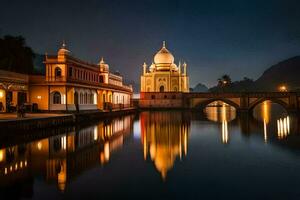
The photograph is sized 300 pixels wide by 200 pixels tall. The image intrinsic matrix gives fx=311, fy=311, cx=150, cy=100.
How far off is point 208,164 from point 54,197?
22.6 ft

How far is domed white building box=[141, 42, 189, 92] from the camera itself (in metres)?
68.2

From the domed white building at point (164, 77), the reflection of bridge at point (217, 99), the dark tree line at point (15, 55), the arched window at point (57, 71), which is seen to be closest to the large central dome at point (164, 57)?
the domed white building at point (164, 77)

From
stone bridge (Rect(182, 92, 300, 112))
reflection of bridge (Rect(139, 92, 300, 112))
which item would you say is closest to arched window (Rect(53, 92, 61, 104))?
reflection of bridge (Rect(139, 92, 300, 112))

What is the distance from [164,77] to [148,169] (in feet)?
186

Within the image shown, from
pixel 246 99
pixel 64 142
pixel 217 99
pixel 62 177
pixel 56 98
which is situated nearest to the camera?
pixel 62 177

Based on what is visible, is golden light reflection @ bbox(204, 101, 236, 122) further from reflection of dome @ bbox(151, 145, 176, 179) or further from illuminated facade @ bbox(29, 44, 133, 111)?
reflection of dome @ bbox(151, 145, 176, 179)

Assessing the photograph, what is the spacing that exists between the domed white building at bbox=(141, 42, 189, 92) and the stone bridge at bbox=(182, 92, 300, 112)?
6705mm

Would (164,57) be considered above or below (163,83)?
above

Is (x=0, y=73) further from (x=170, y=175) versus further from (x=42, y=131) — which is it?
(x=170, y=175)

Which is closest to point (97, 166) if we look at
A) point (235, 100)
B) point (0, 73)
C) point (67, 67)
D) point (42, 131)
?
point (42, 131)

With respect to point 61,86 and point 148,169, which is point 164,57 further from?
point 148,169

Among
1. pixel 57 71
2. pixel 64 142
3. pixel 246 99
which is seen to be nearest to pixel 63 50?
pixel 57 71

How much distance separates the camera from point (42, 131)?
23172 millimetres

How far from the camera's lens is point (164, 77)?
225ft
